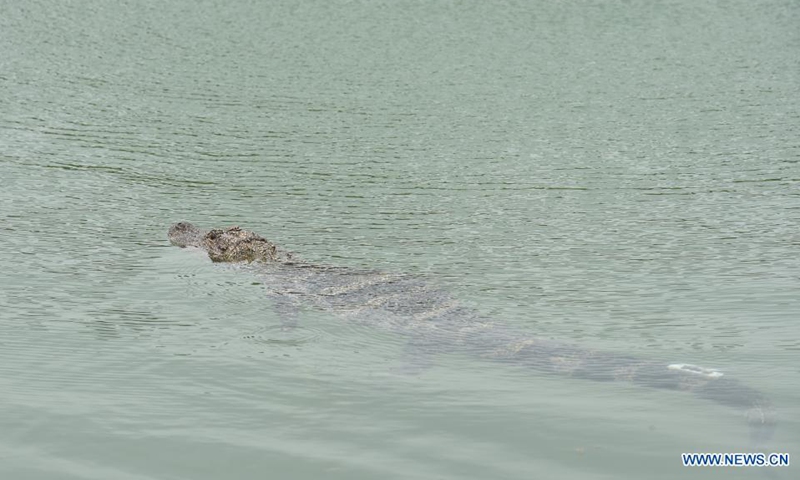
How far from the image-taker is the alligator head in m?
11.7

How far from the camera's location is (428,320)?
31.4 feet

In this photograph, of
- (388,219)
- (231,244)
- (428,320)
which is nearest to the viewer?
(428,320)

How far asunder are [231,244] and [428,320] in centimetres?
308

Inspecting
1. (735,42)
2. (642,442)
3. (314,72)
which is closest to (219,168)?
(314,72)

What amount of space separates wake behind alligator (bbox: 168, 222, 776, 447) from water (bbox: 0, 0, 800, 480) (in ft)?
0.57

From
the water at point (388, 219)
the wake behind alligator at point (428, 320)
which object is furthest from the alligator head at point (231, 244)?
the water at point (388, 219)

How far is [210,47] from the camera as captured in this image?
77.8 ft

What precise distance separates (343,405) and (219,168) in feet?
28.6

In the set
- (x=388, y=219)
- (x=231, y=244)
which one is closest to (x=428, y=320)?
(x=231, y=244)

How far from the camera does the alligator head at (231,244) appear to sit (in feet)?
38.4

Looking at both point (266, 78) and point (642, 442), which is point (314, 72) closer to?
point (266, 78)

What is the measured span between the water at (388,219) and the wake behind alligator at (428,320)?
173mm

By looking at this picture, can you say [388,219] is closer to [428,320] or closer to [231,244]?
[231,244]

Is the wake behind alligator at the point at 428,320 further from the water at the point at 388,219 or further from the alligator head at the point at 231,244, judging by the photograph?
the water at the point at 388,219
